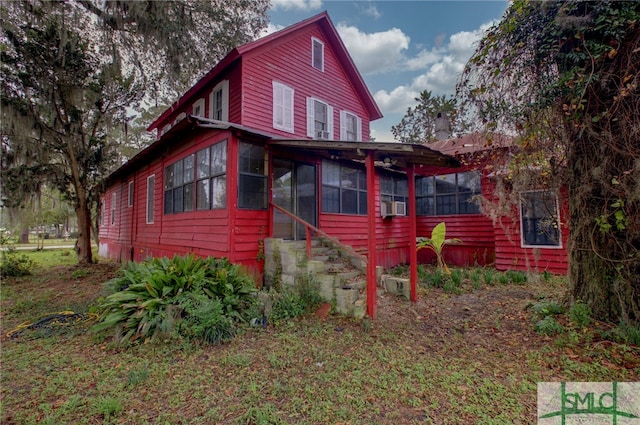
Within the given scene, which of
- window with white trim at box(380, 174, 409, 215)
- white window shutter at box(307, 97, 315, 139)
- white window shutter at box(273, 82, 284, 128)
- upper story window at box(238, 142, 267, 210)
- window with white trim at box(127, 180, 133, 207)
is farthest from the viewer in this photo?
window with white trim at box(127, 180, 133, 207)

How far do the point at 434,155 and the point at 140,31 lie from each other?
22.1 feet

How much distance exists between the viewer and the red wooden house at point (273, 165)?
593 cm

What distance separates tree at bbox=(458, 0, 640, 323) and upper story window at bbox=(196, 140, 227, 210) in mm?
4699

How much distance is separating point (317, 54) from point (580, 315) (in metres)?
10.3

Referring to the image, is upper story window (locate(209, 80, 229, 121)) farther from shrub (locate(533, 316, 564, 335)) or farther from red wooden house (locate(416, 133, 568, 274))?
shrub (locate(533, 316, 564, 335))

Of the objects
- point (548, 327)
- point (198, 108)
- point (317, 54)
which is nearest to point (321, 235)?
point (548, 327)

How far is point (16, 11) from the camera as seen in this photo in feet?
22.0

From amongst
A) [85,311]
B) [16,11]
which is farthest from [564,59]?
[16,11]

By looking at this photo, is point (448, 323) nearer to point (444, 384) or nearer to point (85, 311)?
point (444, 384)

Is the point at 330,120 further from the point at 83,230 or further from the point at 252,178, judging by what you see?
the point at 83,230

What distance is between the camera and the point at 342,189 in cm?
870

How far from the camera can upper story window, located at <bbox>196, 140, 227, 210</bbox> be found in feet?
20.5

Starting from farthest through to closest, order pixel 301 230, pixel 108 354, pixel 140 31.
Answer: pixel 301 230 < pixel 140 31 < pixel 108 354
